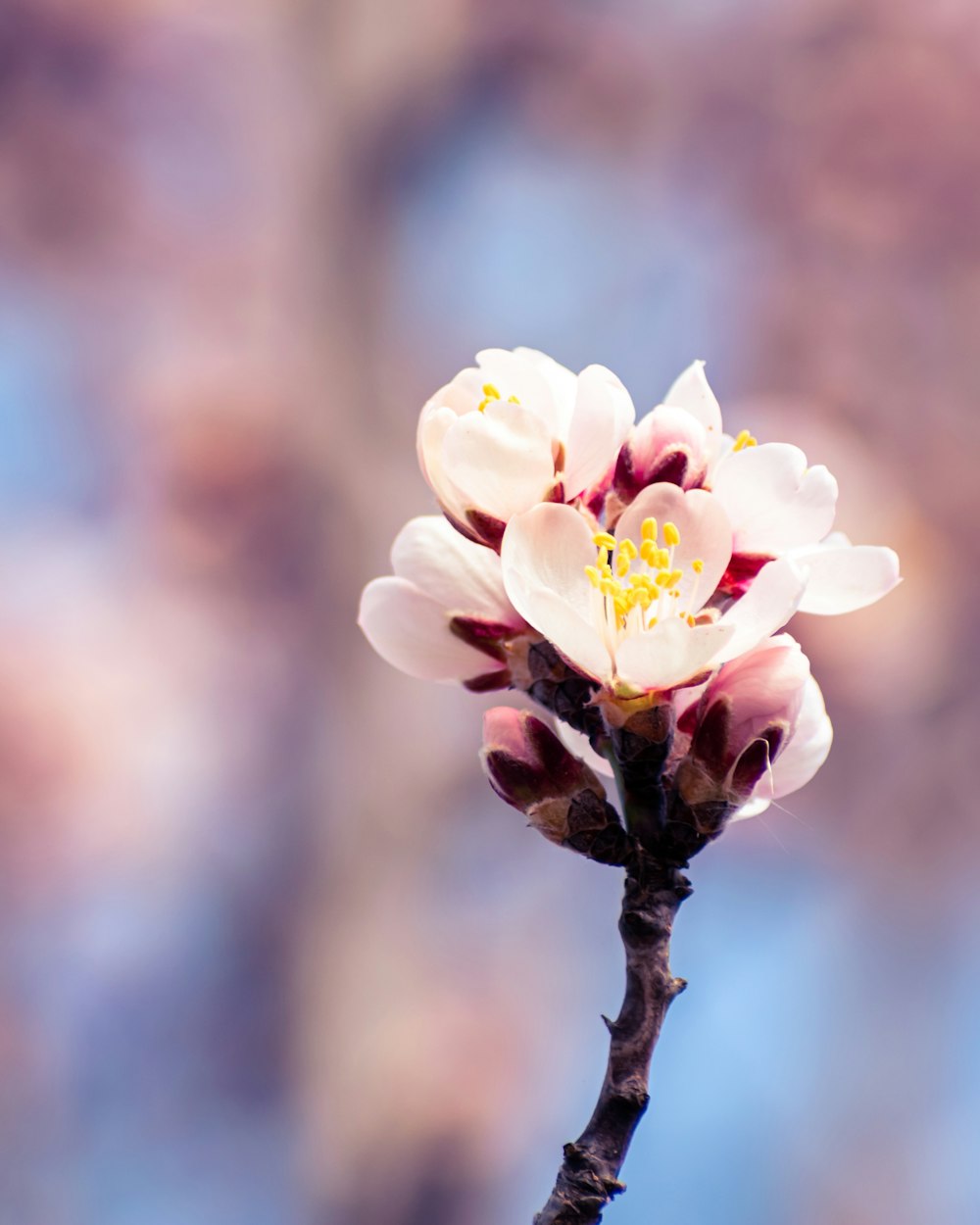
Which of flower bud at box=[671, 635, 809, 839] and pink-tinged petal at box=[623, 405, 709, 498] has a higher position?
pink-tinged petal at box=[623, 405, 709, 498]

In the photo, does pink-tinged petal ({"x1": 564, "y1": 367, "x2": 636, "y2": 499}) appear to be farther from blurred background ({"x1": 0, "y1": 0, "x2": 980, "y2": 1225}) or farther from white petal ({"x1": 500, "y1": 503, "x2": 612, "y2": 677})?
blurred background ({"x1": 0, "y1": 0, "x2": 980, "y2": 1225})

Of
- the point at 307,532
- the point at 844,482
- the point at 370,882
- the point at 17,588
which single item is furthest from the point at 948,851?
the point at 17,588

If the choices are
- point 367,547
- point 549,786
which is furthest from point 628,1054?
point 367,547

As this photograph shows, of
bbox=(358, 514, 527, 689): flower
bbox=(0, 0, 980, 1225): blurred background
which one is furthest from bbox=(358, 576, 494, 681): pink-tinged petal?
bbox=(0, 0, 980, 1225): blurred background

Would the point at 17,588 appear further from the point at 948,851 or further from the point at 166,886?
the point at 948,851

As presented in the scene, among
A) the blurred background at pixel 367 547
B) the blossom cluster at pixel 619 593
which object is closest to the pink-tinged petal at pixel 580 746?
the blossom cluster at pixel 619 593

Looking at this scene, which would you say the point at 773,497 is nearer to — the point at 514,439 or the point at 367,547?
the point at 514,439

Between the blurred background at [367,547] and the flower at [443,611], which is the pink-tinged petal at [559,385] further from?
the blurred background at [367,547]
